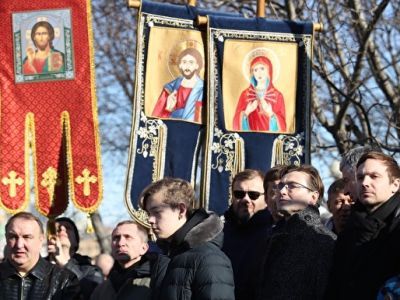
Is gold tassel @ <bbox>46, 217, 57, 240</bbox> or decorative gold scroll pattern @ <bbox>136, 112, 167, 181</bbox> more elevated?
decorative gold scroll pattern @ <bbox>136, 112, 167, 181</bbox>

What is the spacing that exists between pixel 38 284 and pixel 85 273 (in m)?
0.87

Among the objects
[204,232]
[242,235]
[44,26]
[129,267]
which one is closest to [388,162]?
[204,232]

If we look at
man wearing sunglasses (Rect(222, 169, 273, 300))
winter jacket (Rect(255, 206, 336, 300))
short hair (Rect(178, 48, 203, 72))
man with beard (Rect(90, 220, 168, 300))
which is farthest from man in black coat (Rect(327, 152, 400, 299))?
short hair (Rect(178, 48, 203, 72))

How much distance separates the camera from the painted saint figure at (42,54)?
31.2 ft

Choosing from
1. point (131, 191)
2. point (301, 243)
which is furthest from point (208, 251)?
point (131, 191)

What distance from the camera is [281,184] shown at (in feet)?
20.9

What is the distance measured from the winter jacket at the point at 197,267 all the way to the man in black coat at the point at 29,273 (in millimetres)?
1277

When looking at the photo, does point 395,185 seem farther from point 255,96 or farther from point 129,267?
point 255,96

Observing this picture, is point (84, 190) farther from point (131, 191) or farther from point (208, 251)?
point (208, 251)

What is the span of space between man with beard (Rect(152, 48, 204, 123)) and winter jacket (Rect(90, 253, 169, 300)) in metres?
2.30

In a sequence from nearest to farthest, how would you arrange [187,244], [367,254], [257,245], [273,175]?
[367,254] < [187,244] < [257,245] < [273,175]

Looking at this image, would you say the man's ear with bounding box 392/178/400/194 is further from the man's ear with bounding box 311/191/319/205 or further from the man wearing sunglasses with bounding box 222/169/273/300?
the man wearing sunglasses with bounding box 222/169/273/300

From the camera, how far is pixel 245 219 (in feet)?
24.7

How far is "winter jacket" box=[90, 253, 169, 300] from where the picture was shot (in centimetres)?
681
